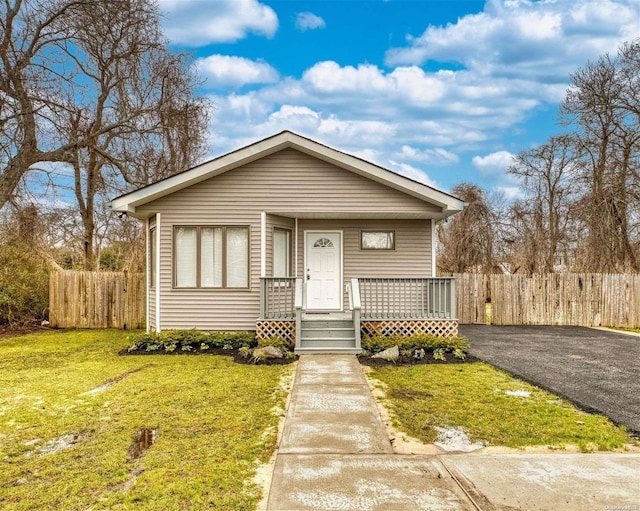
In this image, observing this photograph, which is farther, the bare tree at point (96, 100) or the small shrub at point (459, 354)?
the bare tree at point (96, 100)

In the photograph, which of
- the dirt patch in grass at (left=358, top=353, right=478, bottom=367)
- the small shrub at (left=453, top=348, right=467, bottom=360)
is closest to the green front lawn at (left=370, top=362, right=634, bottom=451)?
the dirt patch in grass at (left=358, top=353, right=478, bottom=367)

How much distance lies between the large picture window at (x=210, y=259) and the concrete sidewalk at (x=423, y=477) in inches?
243

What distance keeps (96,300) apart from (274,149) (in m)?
7.72

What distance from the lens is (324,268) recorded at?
38.9ft

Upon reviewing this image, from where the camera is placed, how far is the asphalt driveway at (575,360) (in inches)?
236

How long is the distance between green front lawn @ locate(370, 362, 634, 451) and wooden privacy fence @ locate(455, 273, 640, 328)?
7.25 m

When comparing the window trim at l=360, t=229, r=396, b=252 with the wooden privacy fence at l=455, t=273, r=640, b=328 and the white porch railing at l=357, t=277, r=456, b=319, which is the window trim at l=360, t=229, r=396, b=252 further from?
the wooden privacy fence at l=455, t=273, r=640, b=328

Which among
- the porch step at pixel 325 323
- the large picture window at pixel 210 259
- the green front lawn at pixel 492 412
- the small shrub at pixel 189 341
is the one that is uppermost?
the large picture window at pixel 210 259

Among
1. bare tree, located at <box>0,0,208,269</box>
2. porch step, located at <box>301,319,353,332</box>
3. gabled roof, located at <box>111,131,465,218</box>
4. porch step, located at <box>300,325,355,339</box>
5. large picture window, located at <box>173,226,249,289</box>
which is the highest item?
bare tree, located at <box>0,0,208,269</box>

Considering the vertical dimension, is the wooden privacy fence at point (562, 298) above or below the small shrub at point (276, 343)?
above

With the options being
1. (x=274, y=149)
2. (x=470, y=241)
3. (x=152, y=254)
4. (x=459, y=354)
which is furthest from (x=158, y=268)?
(x=470, y=241)

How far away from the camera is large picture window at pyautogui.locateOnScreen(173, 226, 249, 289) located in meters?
10.7

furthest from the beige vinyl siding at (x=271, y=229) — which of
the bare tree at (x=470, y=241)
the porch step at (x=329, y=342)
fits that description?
the bare tree at (x=470, y=241)

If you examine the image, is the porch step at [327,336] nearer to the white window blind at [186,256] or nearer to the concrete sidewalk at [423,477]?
the white window blind at [186,256]
